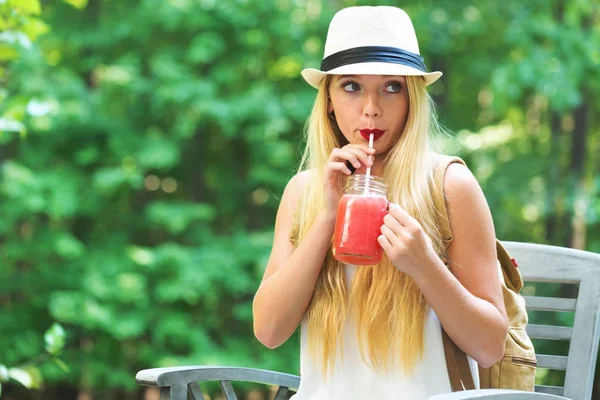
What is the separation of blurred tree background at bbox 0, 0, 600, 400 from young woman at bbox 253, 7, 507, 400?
4.30 m

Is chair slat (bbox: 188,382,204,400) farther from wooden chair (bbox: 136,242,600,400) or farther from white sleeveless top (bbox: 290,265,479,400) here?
white sleeveless top (bbox: 290,265,479,400)

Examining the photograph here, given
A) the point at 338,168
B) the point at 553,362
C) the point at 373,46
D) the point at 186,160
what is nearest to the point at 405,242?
the point at 338,168

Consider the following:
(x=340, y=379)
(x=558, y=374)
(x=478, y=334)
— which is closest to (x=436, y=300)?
(x=478, y=334)

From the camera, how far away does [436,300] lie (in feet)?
5.17

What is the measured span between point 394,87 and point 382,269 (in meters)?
0.39

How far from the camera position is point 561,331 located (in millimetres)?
2029

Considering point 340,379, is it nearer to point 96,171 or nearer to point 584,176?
point 96,171

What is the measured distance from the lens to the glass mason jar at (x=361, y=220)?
153 cm

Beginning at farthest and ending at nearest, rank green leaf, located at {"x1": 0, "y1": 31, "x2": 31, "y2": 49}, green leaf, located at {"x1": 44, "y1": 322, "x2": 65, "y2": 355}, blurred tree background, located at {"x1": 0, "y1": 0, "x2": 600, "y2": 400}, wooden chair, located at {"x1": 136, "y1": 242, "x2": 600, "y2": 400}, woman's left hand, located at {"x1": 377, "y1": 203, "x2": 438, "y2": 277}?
blurred tree background, located at {"x1": 0, "y1": 0, "x2": 600, "y2": 400}, green leaf, located at {"x1": 44, "y1": 322, "x2": 65, "y2": 355}, green leaf, located at {"x1": 0, "y1": 31, "x2": 31, "y2": 49}, wooden chair, located at {"x1": 136, "y1": 242, "x2": 600, "y2": 400}, woman's left hand, located at {"x1": 377, "y1": 203, "x2": 438, "y2": 277}

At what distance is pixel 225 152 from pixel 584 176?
3.07 meters

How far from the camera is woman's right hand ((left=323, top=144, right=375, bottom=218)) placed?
1.62 metres

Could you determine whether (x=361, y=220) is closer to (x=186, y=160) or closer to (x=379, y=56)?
(x=379, y=56)

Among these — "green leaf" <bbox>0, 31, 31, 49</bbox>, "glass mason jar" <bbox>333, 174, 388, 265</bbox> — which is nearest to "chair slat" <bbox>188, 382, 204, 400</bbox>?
"glass mason jar" <bbox>333, 174, 388, 265</bbox>

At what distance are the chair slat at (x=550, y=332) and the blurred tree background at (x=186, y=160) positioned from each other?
3940 millimetres
